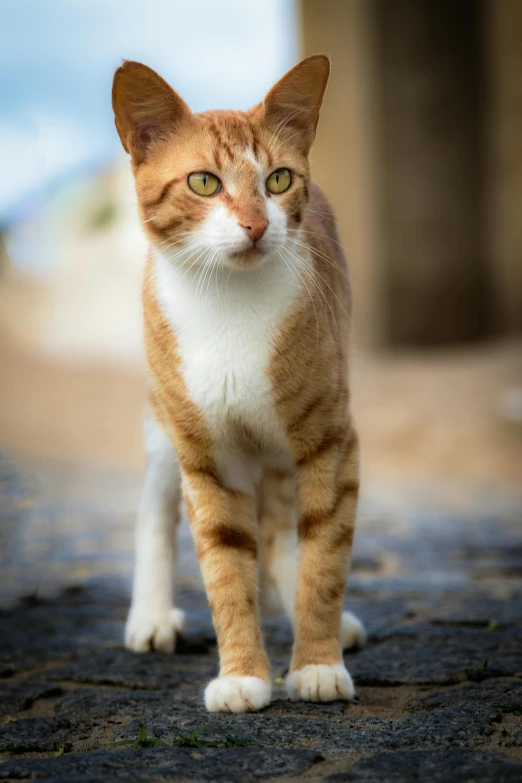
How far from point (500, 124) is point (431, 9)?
1.64 metres

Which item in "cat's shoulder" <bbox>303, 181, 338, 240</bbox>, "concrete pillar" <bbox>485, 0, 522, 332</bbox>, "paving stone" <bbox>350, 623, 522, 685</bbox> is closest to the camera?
"paving stone" <bbox>350, 623, 522, 685</bbox>

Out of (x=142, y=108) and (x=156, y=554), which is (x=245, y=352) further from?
(x=156, y=554)

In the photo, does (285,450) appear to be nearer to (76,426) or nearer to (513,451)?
(513,451)

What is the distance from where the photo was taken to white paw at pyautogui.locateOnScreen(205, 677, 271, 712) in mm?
2262

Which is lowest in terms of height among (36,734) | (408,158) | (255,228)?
(36,734)

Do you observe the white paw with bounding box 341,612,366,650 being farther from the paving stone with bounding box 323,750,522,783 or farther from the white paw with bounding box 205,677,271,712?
the paving stone with bounding box 323,750,522,783

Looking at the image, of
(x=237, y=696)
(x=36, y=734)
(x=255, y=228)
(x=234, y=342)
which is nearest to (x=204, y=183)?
(x=255, y=228)

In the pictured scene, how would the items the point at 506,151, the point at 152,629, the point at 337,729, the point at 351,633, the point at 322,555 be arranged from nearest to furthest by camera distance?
the point at 337,729
the point at 322,555
the point at 351,633
the point at 152,629
the point at 506,151

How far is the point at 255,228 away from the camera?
2254 mm

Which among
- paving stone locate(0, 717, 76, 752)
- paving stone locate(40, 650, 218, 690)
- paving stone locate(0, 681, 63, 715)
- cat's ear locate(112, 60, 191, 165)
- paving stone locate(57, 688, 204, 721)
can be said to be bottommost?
paving stone locate(40, 650, 218, 690)

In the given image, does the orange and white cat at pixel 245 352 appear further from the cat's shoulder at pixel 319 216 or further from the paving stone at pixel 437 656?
the paving stone at pixel 437 656

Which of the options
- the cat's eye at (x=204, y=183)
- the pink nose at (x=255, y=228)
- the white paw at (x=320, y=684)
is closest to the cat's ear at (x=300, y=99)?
the cat's eye at (x=204, y=183)

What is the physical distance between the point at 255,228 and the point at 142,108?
475mm

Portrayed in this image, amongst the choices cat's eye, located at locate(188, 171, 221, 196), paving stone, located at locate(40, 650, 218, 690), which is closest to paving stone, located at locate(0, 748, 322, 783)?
paving stone, located at locate(40, 650, 218, 690)
